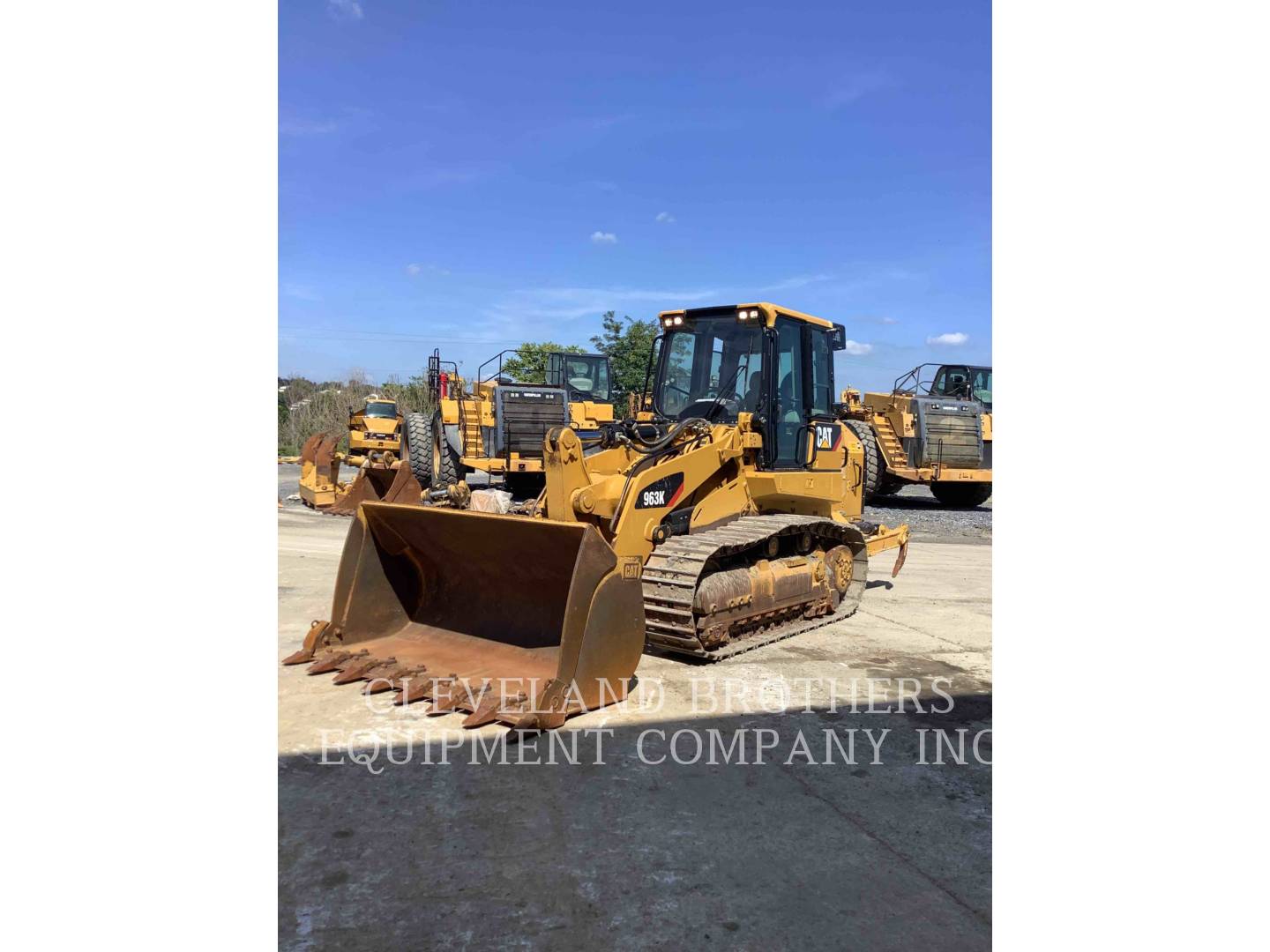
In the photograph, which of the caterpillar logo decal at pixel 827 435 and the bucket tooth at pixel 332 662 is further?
the caterpillar logo decal at pixel 827 435

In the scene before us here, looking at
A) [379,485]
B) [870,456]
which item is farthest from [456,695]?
[870,456]

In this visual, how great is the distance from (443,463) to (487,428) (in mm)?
1086

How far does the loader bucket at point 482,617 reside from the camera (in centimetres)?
462

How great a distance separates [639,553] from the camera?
598cm

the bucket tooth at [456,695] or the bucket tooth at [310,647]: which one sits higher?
the bucket tooth at [310,647]

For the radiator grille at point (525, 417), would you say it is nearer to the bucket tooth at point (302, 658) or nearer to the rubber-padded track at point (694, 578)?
the rubber-padded track at point (694, 578)

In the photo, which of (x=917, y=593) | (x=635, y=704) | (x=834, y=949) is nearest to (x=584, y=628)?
(x=635, y=704)

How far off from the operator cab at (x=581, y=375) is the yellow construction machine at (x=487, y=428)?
0.87 meters

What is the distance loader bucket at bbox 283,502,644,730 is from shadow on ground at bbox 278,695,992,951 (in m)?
0.33

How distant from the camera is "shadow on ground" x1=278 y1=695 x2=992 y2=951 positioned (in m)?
2.77

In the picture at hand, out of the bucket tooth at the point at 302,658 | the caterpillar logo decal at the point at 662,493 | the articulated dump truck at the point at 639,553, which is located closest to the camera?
the articulated dump truck at the point at 639,553

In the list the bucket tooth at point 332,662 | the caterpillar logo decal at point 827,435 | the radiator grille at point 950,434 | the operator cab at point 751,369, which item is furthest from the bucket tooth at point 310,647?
the radiator grille at point 950,434

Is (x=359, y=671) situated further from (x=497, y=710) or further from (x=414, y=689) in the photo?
(x=497, y=710)

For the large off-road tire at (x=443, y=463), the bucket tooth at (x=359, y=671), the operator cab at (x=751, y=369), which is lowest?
the bucket tooth at (x=359, y=671)
